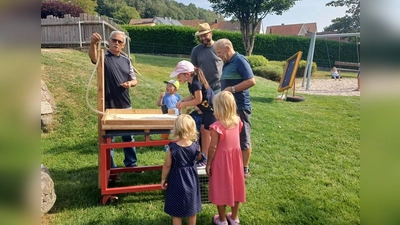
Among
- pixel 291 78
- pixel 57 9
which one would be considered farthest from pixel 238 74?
pixel 57 9

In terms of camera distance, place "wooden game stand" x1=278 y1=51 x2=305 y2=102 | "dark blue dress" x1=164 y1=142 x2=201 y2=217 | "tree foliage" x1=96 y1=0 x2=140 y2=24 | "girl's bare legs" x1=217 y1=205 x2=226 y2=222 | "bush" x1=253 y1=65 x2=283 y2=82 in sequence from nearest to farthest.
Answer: "dark blue dress" x1=164 y1=142 x2=201 y2=217 → "girl's bare legs" x1=217 y1=205 x2=226 y2=222 → "wooden game stand" x1=278 y1=51 x2=305 y2=102 → "bush" x1=253 y1=65 x2=283 y2=82 → "tree foliage" x1=96 y1=0 x2=140 y2=24

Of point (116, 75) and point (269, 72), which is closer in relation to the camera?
point (116, 75)

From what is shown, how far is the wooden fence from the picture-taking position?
12.5 meters

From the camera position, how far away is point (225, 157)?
297cm

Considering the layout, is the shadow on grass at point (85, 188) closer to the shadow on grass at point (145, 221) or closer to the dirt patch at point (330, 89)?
the shadow on grass at point (145, 221)

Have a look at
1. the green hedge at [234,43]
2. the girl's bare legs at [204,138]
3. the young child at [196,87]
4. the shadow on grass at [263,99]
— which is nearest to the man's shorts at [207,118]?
the young child at [196,87]

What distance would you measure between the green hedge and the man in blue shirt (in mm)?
22693

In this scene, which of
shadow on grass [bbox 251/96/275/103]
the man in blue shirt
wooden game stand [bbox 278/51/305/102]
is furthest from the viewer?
wooden game stand [bbox 278/51/305/102]

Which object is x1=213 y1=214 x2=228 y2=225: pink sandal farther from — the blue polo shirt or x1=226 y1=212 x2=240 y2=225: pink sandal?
the blue polo shirt

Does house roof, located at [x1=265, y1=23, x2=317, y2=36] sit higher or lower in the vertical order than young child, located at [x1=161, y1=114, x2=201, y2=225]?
higher

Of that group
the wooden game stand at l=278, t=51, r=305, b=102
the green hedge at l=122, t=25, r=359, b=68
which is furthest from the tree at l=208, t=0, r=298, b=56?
the wooden game stand at l=278, t=51, r=305, b=102

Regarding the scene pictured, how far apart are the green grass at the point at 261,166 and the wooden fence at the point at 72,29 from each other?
13.1ft

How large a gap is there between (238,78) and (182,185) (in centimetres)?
176

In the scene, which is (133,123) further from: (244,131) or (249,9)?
(249,9)
